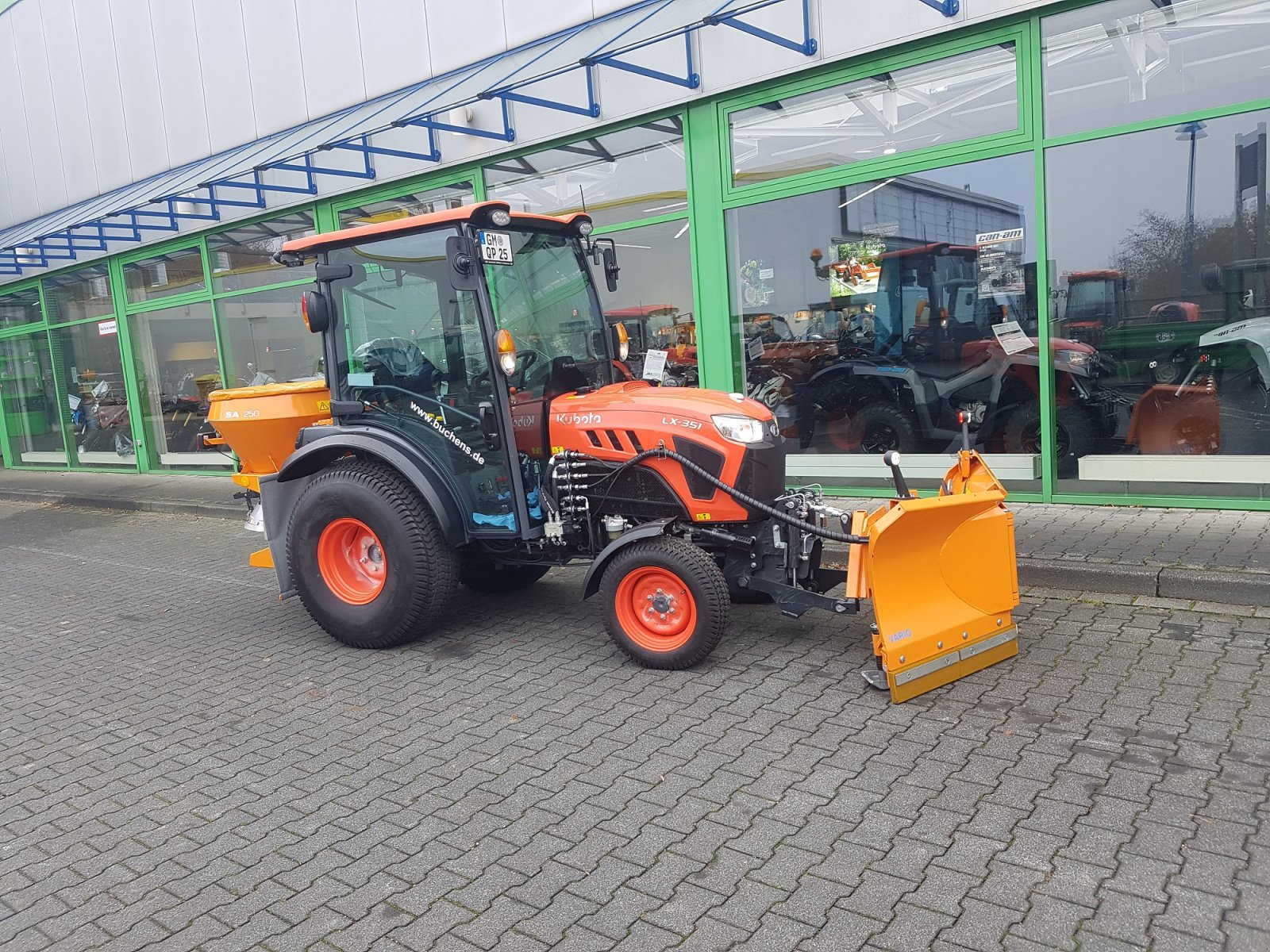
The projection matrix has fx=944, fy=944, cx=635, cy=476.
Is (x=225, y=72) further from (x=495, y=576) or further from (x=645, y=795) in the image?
(x=645, y=795)

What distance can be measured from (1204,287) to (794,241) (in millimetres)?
3311

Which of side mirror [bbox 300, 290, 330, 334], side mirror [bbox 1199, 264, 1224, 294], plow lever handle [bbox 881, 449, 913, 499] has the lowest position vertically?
plow lever handle [bbox 881, 449, 913, 499]

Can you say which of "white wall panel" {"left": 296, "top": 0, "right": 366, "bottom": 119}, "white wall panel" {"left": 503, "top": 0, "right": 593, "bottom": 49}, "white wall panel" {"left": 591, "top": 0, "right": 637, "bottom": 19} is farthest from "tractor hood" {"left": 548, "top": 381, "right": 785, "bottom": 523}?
"white wall panel" {"left": 296, "top": 0, "right": 366, "bottom": 119}

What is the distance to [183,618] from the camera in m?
6.43

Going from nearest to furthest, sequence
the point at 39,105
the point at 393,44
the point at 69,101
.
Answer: the point at 393,44 < the point at 69,101 < the point at 39,105

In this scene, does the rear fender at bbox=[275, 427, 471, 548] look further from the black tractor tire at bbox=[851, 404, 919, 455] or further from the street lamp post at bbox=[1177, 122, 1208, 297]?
the street lamp post at bbox=[1177, 122, 1208, 297]

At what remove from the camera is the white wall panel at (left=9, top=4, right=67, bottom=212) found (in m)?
15.1

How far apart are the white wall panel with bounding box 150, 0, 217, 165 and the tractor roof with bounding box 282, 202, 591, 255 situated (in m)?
9.14

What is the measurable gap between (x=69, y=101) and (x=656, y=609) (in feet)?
49.2

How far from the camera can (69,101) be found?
584 inches

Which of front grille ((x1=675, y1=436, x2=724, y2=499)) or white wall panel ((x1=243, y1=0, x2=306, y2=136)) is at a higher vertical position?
white wall panel ((x1=243, y1=0, x2=306, y2=136))

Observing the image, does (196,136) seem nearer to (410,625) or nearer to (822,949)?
(410,625)

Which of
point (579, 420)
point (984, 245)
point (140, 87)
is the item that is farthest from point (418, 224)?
point (140, 87)

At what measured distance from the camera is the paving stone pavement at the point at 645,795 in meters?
2.78
